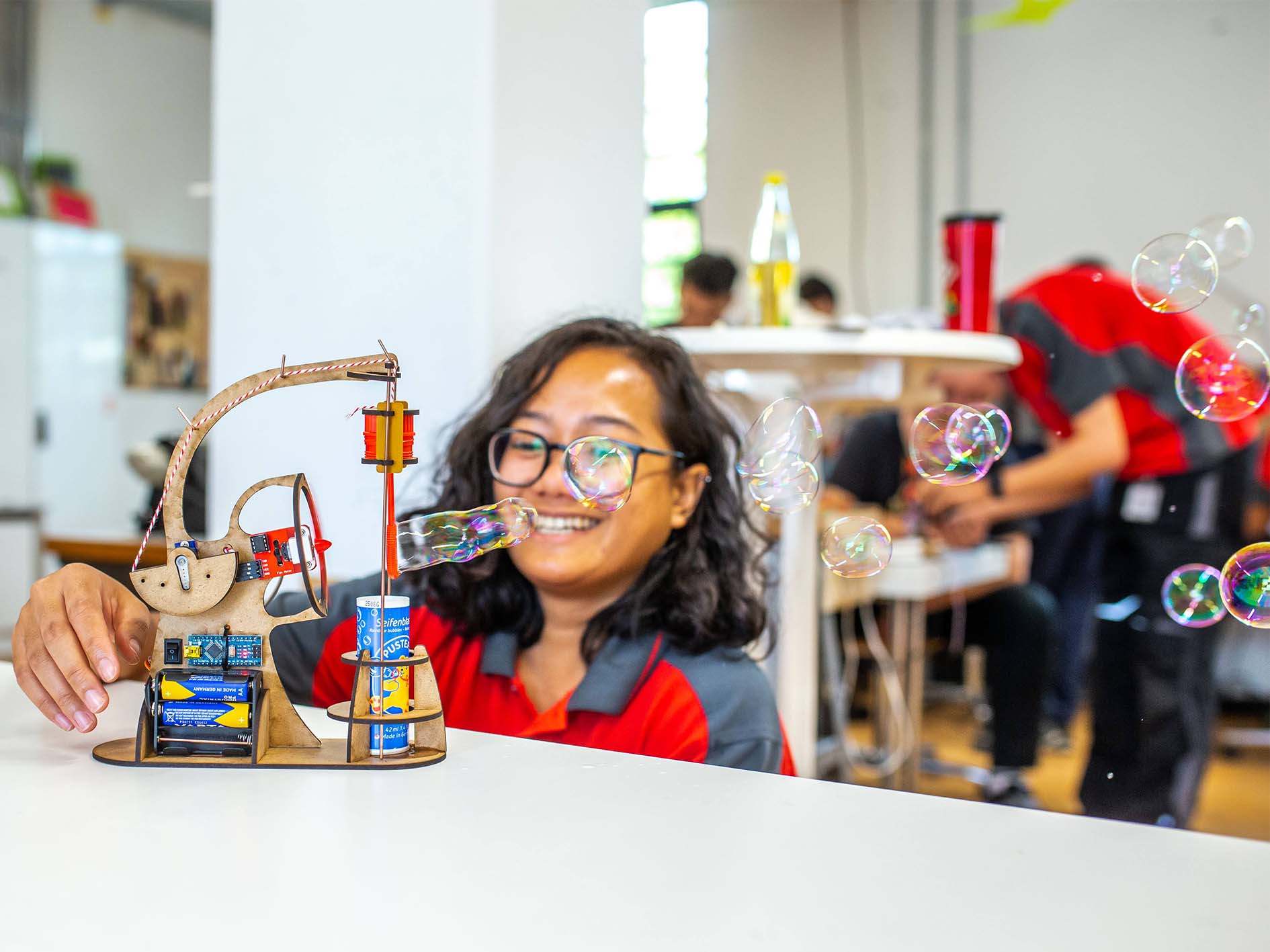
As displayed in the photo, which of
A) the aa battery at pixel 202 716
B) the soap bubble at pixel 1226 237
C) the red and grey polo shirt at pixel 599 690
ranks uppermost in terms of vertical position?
the soap bubble at pixel 1226 237

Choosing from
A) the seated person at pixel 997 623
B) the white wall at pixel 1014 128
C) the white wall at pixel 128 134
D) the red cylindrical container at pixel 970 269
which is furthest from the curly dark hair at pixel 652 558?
the white wall at pixel 128 134

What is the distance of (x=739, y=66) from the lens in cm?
583

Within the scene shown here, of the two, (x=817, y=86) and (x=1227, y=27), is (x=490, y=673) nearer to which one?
(x=1227, y=27)

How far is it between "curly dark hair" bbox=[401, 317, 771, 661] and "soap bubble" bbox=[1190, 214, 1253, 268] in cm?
54

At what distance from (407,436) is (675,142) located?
5.62 m

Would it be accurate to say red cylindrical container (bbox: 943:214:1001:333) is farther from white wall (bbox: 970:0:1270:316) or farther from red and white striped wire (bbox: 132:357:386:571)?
white wall (bbox: 970:0:1270:316)

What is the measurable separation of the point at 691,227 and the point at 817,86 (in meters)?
0.90

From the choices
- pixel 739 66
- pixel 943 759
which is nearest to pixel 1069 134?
pixel 739 66

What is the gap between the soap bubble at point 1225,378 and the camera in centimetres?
103

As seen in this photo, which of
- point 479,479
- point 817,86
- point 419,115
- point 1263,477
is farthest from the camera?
point 817,86

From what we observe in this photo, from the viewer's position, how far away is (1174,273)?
1079mm

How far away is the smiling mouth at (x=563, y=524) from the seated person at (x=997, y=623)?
1819 millimetres

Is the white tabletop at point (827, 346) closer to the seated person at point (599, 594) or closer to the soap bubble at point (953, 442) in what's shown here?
the seated person at point (599, 594)

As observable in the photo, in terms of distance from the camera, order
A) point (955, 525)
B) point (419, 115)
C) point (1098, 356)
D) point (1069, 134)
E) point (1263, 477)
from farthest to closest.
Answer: point (1069, 134), point (1263, 477), point (955, 525), point (1098, 356), point (419, 115)
